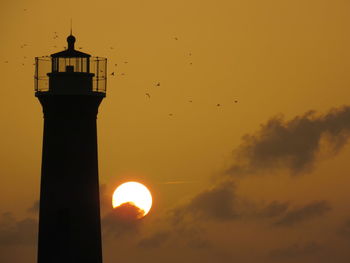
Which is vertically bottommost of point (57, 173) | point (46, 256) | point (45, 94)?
point (46, 256)

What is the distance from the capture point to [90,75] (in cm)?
2933

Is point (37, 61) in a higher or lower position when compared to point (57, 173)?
higher

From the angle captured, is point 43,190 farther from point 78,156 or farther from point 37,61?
point 37,61

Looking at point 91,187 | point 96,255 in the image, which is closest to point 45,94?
point 91,187

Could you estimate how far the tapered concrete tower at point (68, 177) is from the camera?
93.1 ft

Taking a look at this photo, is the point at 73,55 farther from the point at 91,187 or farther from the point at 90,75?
the point at 91,187

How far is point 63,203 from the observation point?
28.4m

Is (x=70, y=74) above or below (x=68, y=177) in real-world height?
above

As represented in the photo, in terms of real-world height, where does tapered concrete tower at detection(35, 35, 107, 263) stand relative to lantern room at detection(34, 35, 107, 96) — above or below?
below

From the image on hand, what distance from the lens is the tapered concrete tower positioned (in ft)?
93.1

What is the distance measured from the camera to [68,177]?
28.3 meters

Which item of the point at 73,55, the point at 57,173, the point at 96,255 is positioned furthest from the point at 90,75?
the point at 96,255

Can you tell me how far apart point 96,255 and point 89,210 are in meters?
1.25

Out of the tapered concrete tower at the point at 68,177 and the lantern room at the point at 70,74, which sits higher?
the lantern room at the point at 70,74
